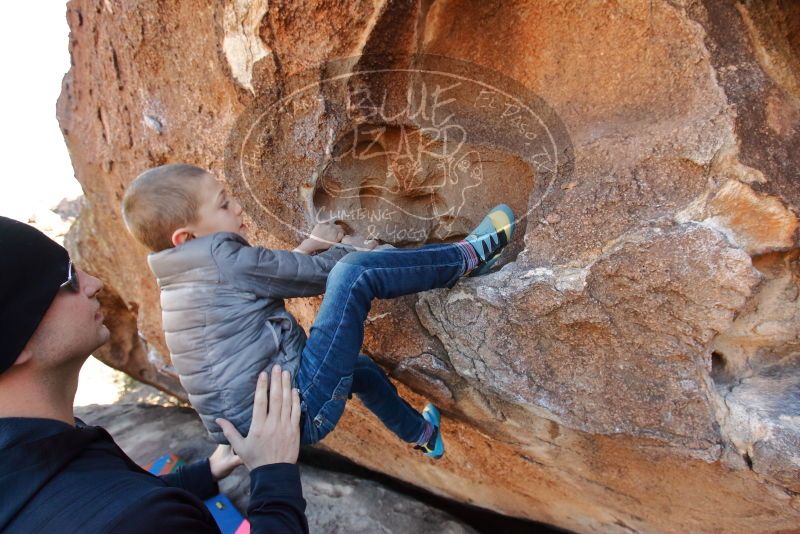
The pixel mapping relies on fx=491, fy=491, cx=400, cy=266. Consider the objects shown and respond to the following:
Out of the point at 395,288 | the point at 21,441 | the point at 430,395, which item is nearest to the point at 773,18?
the point at 395,288

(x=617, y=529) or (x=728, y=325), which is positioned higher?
(x=728, y=325)

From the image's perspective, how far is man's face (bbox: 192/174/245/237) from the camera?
1138 millimetres

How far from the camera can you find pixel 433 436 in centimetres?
150

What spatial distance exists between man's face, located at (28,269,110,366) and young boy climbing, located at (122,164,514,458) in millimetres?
235

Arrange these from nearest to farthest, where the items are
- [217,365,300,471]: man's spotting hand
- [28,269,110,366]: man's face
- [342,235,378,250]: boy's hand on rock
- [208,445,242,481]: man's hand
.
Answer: [28,269,110,366]: man's face, [217,365,300,471]: man's spotting hand, [342,235,378,250]: boy's hand on rock, [208,445,242,481]: man's hand

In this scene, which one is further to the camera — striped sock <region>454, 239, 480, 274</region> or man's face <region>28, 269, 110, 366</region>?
striped sock <region>454, 239, 480, 274</region>

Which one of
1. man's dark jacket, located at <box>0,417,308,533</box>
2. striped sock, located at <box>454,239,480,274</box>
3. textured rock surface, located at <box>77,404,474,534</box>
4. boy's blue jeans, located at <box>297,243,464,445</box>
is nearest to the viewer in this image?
man's dark jacket, located at <box>0,417,308,533</box>

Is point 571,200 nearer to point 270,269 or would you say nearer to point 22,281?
point 270,269

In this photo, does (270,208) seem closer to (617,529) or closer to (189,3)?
(189,3)

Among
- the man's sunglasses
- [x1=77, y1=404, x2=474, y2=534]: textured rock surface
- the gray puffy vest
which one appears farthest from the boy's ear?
[x1=77, y1=404, x2=474, y2=534]: textured rock surface

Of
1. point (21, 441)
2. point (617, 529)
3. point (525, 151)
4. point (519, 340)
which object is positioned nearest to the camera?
point (21, 441)

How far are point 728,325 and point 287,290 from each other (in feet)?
3.27

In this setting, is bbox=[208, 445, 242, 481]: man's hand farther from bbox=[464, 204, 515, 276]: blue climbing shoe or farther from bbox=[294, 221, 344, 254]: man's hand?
bbox=[464, 204, 515, 276]: blue climbing shoe

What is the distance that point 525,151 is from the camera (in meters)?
1.38
